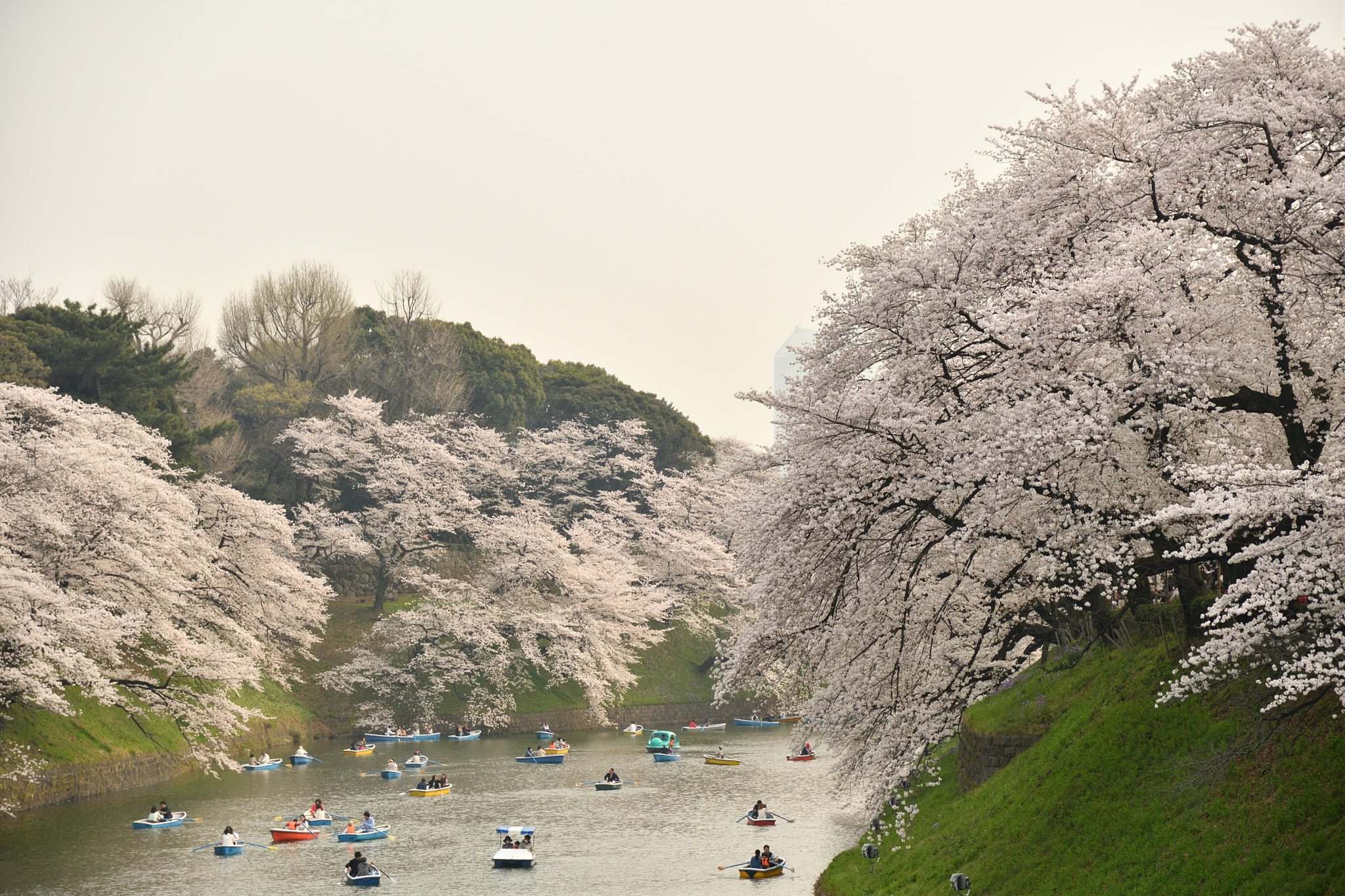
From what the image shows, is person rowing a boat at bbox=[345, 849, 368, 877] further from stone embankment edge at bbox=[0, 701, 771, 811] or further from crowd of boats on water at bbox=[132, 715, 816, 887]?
stone embankment edge at bbox=[0, 701, 771, 811]

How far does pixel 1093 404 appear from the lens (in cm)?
1120

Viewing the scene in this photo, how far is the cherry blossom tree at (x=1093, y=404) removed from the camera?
36.8ft

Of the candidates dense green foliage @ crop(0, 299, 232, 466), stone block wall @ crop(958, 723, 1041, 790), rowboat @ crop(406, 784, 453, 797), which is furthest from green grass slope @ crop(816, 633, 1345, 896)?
dense green foliage @ crop(0, 299, 232, 466)

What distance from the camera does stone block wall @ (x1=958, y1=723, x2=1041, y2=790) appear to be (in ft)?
58.1

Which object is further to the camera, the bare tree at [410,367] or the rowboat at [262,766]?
the bare tree at [410,367]

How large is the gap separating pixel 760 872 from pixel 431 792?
14.9m

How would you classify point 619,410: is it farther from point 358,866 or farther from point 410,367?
point 358,866

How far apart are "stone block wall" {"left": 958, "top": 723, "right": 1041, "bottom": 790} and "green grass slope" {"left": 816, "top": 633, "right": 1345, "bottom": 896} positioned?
22 centimetres

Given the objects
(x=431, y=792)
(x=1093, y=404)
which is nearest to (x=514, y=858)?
(x=431, y=792)

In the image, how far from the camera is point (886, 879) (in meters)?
17.3

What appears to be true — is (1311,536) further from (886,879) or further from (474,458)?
(474,458)

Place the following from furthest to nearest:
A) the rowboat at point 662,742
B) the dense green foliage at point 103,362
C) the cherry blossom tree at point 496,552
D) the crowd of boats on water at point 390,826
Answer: the cherry blossom tree at point 496,552 < the rowboat at point 662,742 < the dense green foliage at point 103,362 < the crowd of boats on water at point 390,826

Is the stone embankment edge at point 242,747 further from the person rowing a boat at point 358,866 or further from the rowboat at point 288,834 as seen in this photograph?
the person rowing a boat at point 358,866

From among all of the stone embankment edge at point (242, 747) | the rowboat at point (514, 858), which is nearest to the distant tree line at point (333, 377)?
the stone embankment edge at point (242, 747)
